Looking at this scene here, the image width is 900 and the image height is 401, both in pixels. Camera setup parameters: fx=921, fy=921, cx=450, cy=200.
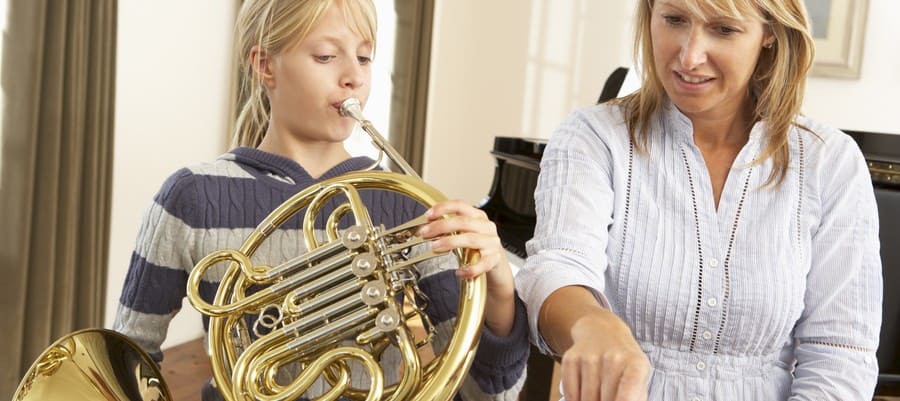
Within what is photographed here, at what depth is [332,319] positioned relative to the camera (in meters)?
0.94

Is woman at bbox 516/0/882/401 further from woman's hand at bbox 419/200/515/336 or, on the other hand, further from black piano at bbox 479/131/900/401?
black piano at bbox 479/131/900/401

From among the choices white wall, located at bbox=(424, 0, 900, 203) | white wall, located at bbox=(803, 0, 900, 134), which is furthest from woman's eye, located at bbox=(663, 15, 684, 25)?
white wall, located at bbox=(424, 0, 900, 203)

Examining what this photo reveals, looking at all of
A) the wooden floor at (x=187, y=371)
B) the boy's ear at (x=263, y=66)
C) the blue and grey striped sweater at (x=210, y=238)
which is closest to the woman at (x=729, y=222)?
the blue and grey striped sweater at (x=210, y=238)

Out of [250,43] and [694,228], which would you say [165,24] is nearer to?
[250,43]

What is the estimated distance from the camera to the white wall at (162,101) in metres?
3.22

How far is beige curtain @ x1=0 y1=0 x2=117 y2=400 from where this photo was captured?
267cm

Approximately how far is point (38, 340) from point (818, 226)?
2.37 m

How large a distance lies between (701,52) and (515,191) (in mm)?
1688

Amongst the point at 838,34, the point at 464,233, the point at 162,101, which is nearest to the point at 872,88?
the point at 838,34

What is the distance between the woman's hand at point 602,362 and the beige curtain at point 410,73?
4177 millimetres

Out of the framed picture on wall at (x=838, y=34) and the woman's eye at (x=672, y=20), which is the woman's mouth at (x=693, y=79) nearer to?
the woman's eye at (x=672, y=20)

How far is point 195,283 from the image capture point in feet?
3.33

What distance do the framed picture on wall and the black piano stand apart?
279cm

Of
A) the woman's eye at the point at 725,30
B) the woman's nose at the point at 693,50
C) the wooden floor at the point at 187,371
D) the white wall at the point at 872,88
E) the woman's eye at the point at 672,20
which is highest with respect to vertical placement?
the white wall at the point at 872,88
